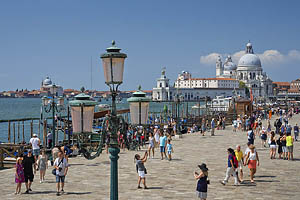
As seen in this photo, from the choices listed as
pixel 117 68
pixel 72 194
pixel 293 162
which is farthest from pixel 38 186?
pixel 293 162

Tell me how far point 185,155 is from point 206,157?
2.59 ft

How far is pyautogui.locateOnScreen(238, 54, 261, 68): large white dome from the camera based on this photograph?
146 metres

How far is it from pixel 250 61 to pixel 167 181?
462 feet

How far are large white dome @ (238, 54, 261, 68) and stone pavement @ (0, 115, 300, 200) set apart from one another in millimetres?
135771

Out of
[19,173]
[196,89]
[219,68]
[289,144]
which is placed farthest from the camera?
[219,68]

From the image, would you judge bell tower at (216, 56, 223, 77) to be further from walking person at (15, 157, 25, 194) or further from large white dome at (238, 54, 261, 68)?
walking person at (15, 157, 25, 194)

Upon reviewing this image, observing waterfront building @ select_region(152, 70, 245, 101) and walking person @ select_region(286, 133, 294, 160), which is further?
waterfront building @ select_region(152, 70, 245, 101)

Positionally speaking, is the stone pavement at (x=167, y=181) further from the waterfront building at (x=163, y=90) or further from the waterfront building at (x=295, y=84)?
the waterfront building at (x=295, y=84)

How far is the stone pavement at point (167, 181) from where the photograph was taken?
8670mm

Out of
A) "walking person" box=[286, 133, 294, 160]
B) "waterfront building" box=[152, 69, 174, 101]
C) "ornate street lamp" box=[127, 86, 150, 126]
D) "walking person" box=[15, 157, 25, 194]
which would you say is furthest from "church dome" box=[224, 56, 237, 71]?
"ornate street lamp" box=[127, 86, 150, 126]

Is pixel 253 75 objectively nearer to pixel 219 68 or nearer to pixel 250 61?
pixel 250 61

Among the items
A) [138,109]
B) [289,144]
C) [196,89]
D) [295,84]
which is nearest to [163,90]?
[196,89]

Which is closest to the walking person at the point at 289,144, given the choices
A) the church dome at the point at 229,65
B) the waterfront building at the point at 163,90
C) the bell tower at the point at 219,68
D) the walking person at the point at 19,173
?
the walking person at the point at 19,173

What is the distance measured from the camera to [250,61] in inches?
5763
